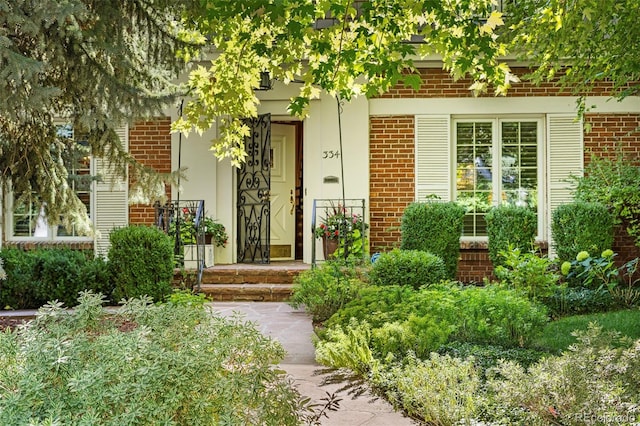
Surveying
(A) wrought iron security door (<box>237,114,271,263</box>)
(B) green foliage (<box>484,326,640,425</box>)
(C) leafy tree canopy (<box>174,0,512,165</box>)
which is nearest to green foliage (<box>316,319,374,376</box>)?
(B) green foliage (<box>484,326,640,425</box>)

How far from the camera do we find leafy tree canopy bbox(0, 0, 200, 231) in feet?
15.1

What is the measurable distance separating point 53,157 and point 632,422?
19.9 feet

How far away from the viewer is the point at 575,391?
11.6ft

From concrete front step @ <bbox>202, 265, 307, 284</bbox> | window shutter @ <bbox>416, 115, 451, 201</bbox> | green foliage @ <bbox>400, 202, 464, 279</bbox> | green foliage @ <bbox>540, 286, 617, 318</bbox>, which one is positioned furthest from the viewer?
window shutter @ <bbox>416, 115, 451, 201</bbox>

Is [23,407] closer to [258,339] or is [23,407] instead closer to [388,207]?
[258,339]

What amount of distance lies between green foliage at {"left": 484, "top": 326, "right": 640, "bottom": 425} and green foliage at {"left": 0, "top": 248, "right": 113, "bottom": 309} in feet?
22.7

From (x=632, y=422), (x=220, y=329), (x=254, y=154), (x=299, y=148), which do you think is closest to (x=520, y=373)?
(x=632, y=422)

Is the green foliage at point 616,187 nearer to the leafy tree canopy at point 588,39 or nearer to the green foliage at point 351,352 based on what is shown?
the leafy tree canopy at point 588,39

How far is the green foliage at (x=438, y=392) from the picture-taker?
12.8ft

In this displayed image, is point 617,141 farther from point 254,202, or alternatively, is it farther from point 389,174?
point 254,202

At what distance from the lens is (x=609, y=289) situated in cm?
917

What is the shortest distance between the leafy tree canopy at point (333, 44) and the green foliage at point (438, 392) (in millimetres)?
1792

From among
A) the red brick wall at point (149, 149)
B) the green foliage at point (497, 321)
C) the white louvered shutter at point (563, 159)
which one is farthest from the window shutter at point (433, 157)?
the green foliage at point (497, 321)

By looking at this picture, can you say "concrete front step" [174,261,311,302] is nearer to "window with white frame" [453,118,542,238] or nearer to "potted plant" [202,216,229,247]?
"potted plant" [202,216,229,247]
